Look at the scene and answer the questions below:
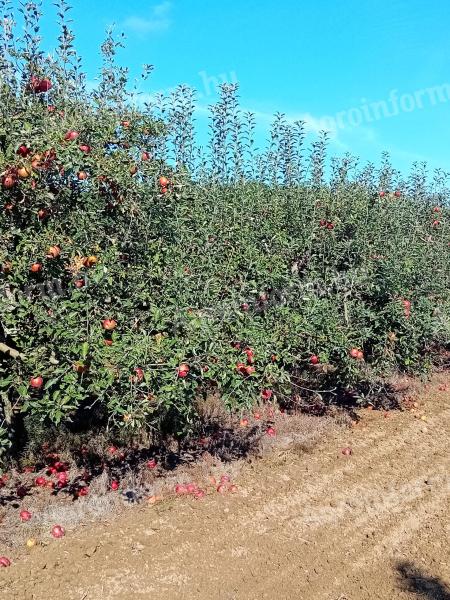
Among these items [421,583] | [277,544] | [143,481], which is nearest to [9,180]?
[143,481]

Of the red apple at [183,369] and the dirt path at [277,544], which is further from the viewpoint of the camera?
the red apple at [183,369]

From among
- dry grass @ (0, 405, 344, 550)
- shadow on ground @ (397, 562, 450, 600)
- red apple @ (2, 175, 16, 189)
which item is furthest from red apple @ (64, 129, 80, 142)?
shadow on ground @ (397, 562, 450, 600)

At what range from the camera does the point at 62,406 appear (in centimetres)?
369

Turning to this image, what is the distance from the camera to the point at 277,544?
13.3 ft

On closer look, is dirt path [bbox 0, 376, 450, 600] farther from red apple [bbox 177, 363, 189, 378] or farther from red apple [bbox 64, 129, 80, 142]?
red apple [bbox 64, 129, 80, 142]

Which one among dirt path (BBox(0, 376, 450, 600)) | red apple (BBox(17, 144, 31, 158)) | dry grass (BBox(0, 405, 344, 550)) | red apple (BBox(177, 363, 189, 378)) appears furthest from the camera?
dry grass (BBox(0, 405, 344, 550))

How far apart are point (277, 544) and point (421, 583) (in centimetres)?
101

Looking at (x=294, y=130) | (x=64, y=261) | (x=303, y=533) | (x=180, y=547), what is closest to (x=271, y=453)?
(x=303, y=533)

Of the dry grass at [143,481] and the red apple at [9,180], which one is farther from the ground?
the red apple at [9,180]

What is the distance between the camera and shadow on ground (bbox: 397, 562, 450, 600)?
3.57 meters

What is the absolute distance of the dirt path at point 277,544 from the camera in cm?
355

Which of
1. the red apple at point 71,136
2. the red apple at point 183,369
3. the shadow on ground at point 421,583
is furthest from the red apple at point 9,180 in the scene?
the shadow on ground at point 421,583

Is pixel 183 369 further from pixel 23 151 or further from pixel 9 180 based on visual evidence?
pixel 23 151

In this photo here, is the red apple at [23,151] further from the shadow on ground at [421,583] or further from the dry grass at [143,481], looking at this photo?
the shadow on ground at [421,583]
